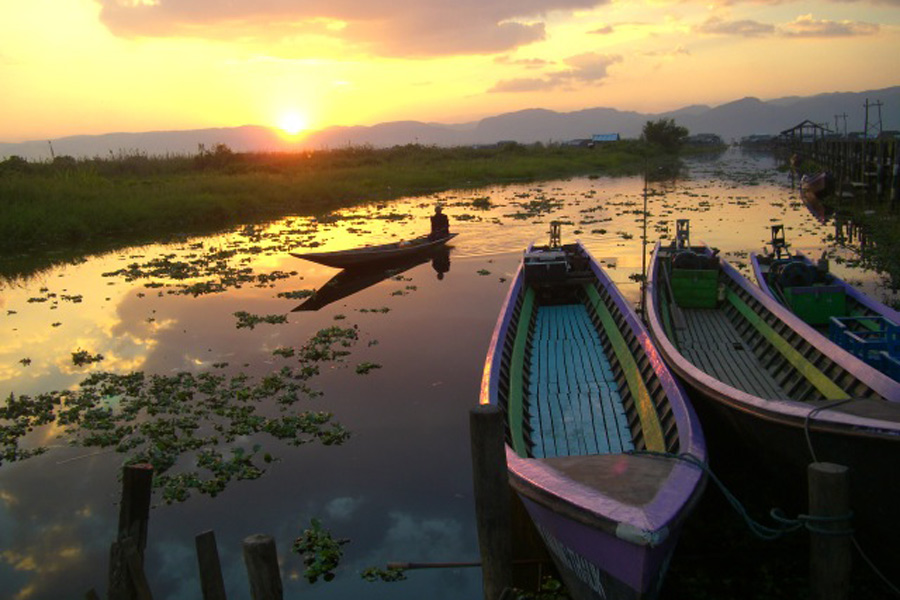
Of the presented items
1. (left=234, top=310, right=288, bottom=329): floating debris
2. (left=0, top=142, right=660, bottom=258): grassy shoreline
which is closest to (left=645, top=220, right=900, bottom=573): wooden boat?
(left=234, top=310, right=288, bottom=329): floating debris

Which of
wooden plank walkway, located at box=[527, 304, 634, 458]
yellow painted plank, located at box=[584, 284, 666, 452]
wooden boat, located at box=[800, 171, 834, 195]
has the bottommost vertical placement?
wooden plank walkway, located at box=[527, 304, 634, 458]

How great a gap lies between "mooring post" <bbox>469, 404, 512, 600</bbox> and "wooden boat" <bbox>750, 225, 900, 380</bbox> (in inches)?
201

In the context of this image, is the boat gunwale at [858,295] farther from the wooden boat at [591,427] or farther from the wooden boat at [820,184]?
the wooden boat at [820,184]

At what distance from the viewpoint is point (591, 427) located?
25.8 feet

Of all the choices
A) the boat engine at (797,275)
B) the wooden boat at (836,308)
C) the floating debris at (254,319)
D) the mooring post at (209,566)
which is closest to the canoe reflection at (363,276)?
the floating debris at (254,319)

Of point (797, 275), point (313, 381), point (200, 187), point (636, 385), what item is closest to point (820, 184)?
point (797, 275)

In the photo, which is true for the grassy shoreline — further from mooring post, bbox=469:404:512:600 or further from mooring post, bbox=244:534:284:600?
mooring post, bbox=469:404:512:600

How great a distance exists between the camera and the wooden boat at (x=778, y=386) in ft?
16.6

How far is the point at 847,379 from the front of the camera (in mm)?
7254

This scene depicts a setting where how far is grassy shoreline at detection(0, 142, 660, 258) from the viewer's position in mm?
28641

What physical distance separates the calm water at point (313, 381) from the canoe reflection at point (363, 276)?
37 centimetres

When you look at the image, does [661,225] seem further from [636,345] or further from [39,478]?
[39,478]

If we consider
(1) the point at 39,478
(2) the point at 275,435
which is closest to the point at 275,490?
(2) the point at 275,435

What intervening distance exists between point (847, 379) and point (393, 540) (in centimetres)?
539
